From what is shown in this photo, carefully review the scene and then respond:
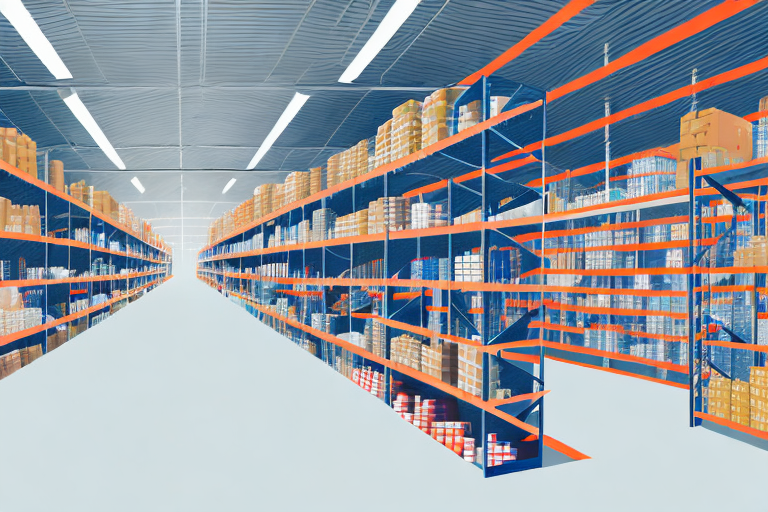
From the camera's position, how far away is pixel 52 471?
2943 mm

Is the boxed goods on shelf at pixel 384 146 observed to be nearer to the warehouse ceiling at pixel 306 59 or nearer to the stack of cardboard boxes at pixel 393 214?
the stack of cardboard boxes at pixel 393 214

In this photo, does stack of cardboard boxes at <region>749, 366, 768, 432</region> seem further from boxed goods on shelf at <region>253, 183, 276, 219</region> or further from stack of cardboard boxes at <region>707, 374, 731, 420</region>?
boxed goods on shelf at <region>253, 183, 276, 219</region>

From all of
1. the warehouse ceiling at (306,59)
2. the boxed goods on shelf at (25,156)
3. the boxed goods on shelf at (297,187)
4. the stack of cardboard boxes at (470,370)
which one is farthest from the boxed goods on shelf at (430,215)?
the boxed goods on shelf at (25,156)

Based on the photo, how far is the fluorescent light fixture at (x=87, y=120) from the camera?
829cm

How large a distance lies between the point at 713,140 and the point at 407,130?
2612 millimetres

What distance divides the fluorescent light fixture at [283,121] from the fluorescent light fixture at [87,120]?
3239 millimetres

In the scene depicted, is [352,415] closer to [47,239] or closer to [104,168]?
[47,239]

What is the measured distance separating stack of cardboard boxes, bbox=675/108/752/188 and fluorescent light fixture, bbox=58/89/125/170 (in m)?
8.44

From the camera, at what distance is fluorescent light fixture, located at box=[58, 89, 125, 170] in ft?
27.2

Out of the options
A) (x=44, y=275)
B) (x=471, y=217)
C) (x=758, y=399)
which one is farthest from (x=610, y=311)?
(x=44, y=275)

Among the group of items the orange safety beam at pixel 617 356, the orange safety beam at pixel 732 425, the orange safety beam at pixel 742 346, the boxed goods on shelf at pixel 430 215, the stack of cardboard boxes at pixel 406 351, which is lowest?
the orange safety beam at pixel 732 425

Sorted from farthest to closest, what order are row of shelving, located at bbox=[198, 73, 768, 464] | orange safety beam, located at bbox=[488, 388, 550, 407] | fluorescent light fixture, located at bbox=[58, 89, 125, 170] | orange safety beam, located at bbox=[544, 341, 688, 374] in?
fluorescent light fixture, located at bbox=[58, 89, 125, 170]
orange safety beam, located at bbox=[544, 341, 688, 374]
row of shelving, located at bbox=[198, 73, 768, 464]
orange safety beam, located at bbox=[488, 388, 550, 407]

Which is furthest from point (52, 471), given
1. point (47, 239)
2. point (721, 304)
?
point (721, 304)

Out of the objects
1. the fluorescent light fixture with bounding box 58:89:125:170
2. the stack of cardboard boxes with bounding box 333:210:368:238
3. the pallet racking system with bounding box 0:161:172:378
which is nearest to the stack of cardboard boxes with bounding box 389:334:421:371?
the stack of cardboard boxes with bounding box 333:210:368:238
